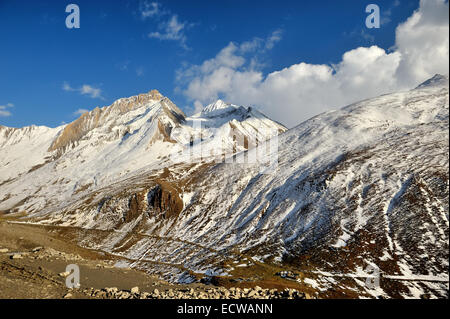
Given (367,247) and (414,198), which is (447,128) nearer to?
(414,198)

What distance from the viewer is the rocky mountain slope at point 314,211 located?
58.8 m

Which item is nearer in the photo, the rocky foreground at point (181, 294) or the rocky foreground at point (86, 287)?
the rocky foreground at point (86, 287)

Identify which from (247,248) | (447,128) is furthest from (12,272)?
(447,128)

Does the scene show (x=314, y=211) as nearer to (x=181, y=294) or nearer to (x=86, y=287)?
(x=181, y=294)

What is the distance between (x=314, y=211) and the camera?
8556 cm

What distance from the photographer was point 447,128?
95.9 meters

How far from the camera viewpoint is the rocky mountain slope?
5875 centimetres
